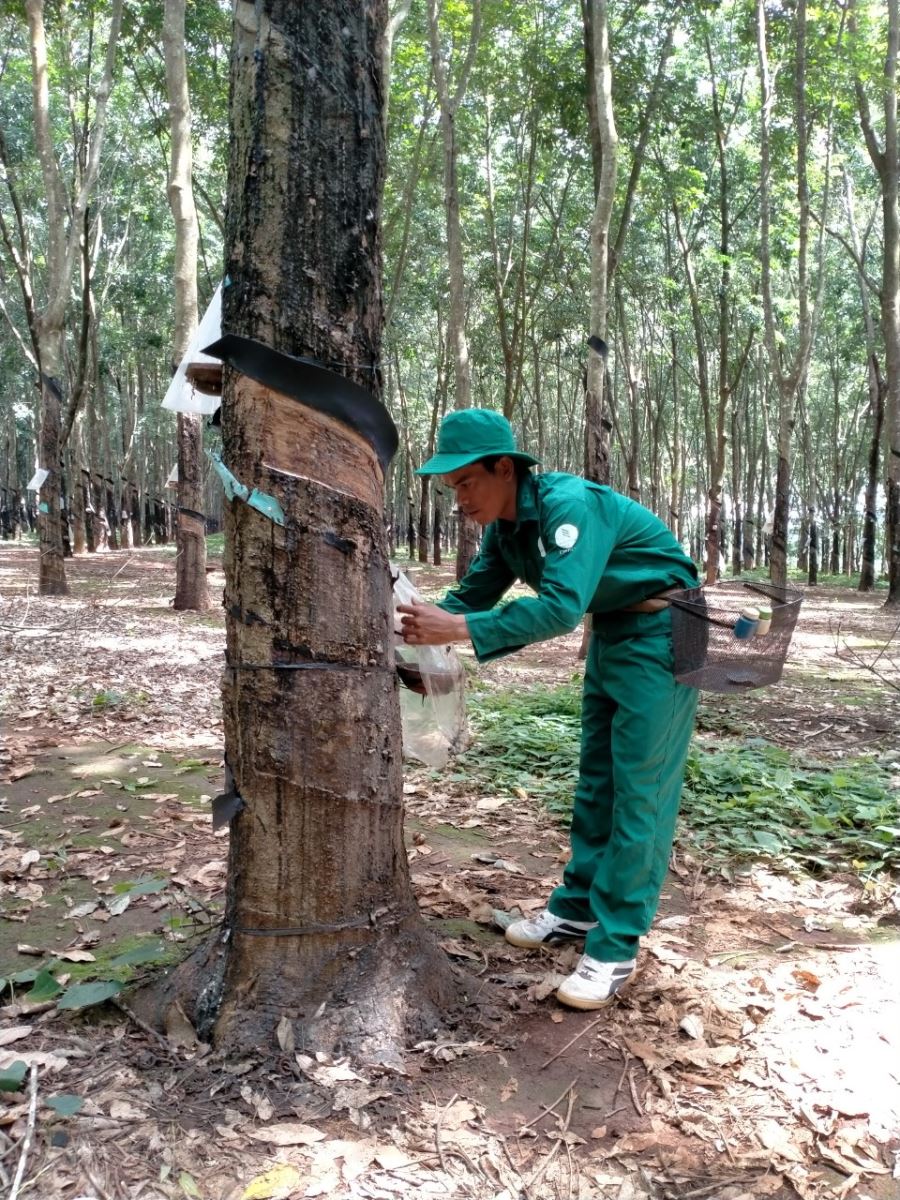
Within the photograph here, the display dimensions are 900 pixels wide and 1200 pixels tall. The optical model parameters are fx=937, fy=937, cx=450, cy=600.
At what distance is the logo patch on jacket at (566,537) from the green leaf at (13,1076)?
1.70 m

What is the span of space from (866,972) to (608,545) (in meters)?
A: 1.51

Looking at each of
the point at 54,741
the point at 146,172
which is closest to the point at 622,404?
the point at 146,172

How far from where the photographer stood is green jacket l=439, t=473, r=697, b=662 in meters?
2.29

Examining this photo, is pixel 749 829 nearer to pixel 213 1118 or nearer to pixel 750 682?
pixel 750 682

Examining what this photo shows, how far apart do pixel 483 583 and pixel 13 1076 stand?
173 cm

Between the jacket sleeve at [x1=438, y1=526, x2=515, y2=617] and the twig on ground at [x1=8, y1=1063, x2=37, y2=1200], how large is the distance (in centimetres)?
158

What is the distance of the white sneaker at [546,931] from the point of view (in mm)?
2908

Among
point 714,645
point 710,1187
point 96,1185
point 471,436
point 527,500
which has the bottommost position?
point 710,1187

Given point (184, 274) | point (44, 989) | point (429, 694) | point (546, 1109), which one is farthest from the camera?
point (184, 274)

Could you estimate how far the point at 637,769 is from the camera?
2605 mm

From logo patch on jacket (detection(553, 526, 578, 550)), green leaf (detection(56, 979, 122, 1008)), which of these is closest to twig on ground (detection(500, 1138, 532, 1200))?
green leaf (detection(56, 979, 122, 1008))

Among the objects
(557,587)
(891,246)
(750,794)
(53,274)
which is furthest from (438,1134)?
(891,246)

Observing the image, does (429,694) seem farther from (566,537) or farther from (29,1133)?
(29,1133)

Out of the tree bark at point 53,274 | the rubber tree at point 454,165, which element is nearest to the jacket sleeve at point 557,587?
the rubber tree at point 454,165
